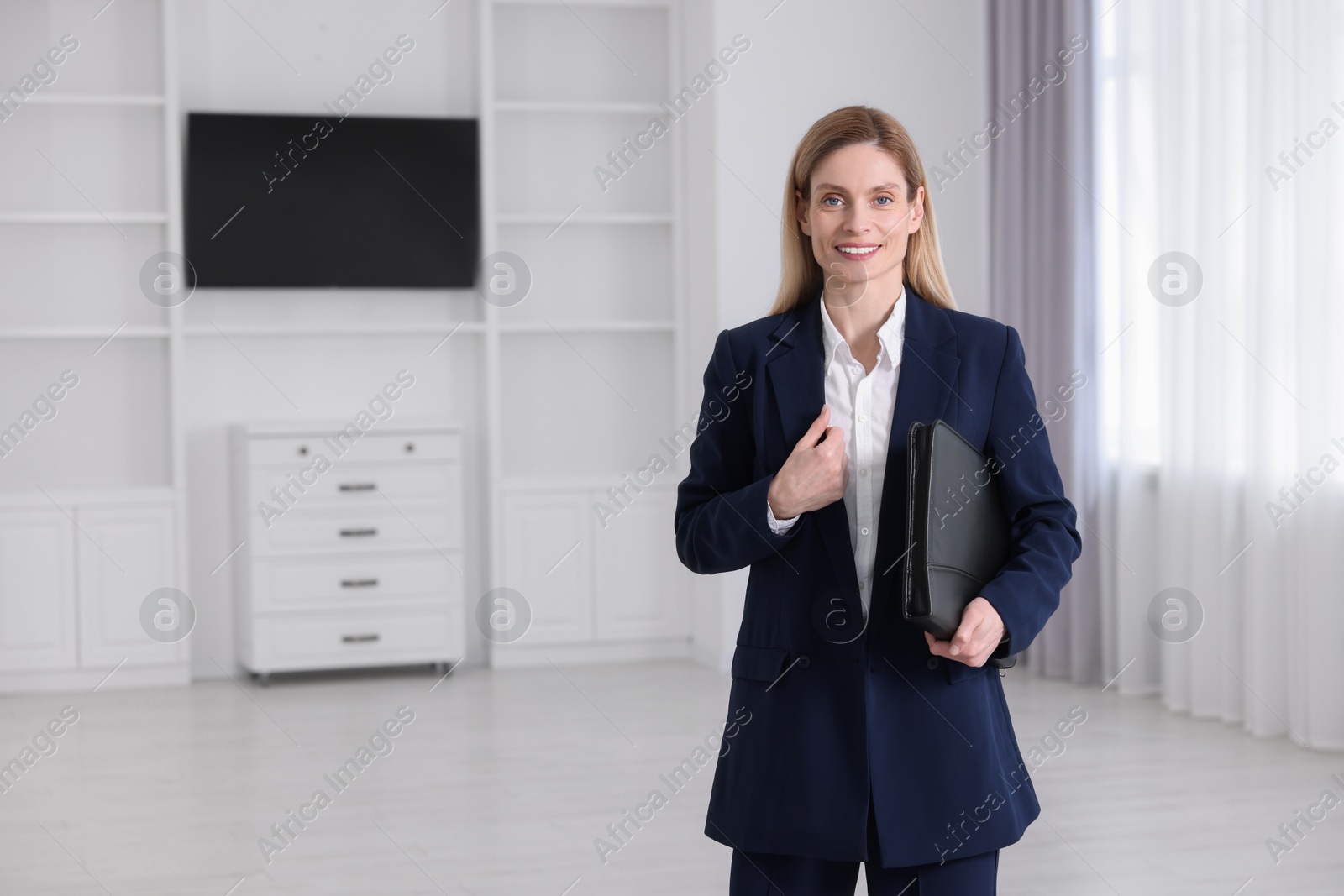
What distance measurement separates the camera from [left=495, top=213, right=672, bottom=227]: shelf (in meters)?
5.43

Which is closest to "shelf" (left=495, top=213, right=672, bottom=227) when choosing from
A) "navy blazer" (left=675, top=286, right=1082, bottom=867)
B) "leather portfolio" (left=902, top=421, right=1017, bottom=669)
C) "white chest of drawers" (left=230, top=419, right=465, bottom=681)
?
"white chest of drawers" (left=230, top=419, right=465, bottom=681)

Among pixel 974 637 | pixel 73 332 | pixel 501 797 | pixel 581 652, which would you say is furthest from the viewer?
pixel 581 652

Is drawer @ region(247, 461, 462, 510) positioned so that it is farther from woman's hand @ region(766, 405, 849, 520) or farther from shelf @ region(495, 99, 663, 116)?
woman's hand @ region(766, 405, 849, 520)

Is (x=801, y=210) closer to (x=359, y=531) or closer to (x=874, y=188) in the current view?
(x=874, y=188)

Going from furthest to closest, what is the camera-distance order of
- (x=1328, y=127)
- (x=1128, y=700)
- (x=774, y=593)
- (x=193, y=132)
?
(x=193, y=132), (x=1128, y=700), (x=1328, y=127), (x=774, y=593)

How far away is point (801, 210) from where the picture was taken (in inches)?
53.9

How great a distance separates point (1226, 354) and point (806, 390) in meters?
3.33

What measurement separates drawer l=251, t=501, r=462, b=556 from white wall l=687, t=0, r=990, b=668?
3.64ft

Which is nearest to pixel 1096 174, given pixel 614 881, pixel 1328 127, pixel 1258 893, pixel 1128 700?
pixel 1328 127

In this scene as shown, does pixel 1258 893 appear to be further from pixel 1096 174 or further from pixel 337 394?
pixel 337 394

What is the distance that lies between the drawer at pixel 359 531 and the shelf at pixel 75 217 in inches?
50.4

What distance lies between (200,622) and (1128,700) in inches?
144

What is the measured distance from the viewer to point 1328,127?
383 cm

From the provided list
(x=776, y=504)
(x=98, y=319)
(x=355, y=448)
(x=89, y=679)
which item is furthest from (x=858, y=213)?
(x=98, y=319)
